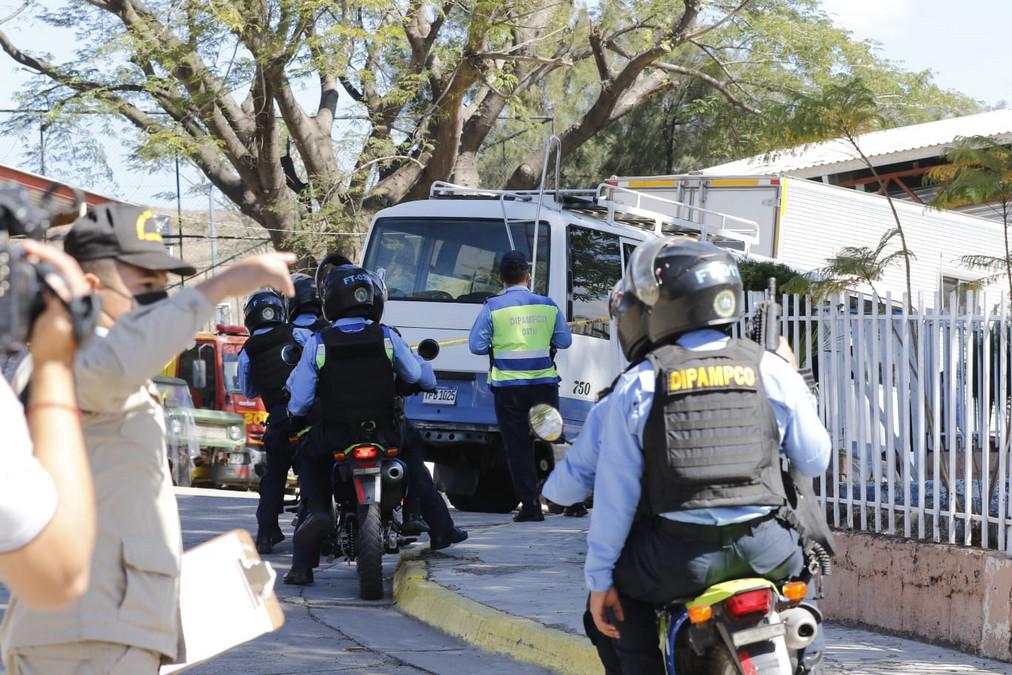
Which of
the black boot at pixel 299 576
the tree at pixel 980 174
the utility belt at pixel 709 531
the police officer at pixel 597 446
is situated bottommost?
the black boot at pixel 299 576

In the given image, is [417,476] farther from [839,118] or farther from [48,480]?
[48,480]

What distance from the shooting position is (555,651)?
6.62 meters

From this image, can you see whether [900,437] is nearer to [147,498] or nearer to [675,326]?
[675,326]

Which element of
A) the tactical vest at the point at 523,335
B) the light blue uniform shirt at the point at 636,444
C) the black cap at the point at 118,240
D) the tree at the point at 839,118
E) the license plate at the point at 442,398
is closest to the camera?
the black cap at the point at 118,240

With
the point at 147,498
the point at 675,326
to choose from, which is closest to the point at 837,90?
the point at 675,326

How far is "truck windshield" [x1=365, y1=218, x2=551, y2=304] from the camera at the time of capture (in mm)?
13141

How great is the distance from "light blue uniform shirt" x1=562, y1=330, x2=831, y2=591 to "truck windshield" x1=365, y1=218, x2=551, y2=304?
903 cm

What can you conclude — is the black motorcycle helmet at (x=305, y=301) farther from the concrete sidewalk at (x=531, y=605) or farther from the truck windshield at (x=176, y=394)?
the truck windshield at (x=176, y=394)

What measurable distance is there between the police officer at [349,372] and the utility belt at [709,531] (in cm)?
456

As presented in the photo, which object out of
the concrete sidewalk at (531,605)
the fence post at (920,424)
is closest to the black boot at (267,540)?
the concrete sidewalk at (531,605)

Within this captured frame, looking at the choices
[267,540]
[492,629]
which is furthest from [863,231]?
[492,629]

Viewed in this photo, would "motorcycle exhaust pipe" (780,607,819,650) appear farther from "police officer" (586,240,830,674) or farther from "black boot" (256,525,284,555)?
"black boot" (256,525,284,555)

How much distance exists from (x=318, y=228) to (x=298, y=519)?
13.8m

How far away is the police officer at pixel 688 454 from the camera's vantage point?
376cm
